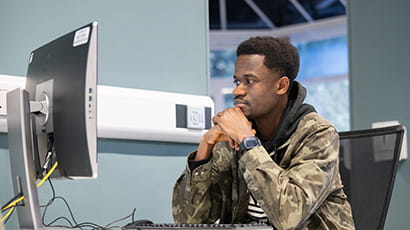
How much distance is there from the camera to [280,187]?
134cm

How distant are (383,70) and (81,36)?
172 centimetres

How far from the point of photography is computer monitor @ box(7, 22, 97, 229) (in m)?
1.25

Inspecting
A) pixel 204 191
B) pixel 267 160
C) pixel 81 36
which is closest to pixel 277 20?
pixel 204 191

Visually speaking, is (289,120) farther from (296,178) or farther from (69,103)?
(69,103)

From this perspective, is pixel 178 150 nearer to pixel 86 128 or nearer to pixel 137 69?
pixel 137 69

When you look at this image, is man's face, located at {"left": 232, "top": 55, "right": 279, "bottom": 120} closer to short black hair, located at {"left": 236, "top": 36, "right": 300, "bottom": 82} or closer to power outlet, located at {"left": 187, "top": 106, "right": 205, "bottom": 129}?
short black hair, located at {"left": 236, "top": 36, "right": 300, "bottom": 82}

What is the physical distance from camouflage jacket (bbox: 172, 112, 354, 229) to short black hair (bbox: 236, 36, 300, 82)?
17 cm

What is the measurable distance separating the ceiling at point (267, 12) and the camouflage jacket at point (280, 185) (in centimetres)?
472

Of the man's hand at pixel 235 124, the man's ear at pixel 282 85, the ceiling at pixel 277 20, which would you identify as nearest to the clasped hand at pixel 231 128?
the man's hand at pixel 235 124

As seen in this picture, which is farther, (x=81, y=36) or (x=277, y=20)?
(x=277, y=20)

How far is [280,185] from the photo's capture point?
135 cm

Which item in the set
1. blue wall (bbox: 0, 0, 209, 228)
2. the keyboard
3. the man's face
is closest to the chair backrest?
the man's face

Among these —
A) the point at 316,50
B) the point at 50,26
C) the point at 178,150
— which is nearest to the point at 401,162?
the point at 178,150

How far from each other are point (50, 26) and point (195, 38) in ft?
1.90
